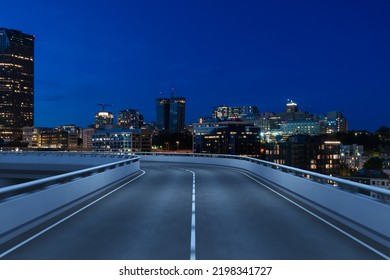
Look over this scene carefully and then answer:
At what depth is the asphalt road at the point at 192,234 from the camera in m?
8.37

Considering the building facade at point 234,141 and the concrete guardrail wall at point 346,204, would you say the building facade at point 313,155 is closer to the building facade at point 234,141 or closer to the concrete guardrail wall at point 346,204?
the building facade at point 234,141

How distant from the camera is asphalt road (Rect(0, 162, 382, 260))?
8.37m

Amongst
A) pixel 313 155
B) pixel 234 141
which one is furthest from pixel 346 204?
pixel 234 141

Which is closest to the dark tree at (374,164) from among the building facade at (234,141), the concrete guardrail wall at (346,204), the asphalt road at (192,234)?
the building facade at (234,141)

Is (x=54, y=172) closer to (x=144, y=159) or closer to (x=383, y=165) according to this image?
(x=144, y=159)

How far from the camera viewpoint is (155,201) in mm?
16250

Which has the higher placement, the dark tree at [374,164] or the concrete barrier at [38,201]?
the concrete barrier at [38,201]

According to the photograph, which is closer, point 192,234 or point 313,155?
point 192,234

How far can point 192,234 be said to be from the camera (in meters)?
10.2

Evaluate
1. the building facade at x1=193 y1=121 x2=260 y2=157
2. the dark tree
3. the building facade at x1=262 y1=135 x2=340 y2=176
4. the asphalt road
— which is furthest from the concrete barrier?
the building facade at x1=193 y1=121 x2=260 y2=157

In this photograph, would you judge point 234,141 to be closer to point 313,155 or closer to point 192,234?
point 313,155

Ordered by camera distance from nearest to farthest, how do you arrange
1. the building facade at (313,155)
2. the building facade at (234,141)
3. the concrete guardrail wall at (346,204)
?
the concrete guardrail wall at (346,204)
the building facade at (313,155)
the building facade at (234,141)

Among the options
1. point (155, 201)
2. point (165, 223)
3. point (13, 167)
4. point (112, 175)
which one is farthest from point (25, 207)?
point (13, 167)

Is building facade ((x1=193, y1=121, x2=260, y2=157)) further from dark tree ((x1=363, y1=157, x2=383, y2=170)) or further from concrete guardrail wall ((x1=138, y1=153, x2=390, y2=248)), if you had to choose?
concrete guardrail wall ((x1=138, y1=153, x2=390, y2=248))
